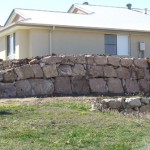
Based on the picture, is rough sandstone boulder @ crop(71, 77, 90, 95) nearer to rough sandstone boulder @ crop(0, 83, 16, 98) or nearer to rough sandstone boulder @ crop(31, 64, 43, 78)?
rough sandstone boulder @ crop(31, 64, 43, 78)

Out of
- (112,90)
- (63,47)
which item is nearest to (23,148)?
(112,90)

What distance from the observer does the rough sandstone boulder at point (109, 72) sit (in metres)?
18.5

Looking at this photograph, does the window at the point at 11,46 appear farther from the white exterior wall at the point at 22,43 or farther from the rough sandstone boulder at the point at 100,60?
the rough sandstone boulder at the point at 100,60

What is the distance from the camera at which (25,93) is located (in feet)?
55.5

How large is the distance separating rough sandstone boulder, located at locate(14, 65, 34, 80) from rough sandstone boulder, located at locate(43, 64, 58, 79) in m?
0.53

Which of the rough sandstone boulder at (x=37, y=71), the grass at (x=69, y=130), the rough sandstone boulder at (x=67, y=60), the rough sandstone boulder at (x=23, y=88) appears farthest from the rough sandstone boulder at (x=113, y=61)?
the grass at (x=69, y=130)

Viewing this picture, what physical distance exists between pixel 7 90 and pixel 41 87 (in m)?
1.28

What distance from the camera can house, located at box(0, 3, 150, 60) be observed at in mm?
23047

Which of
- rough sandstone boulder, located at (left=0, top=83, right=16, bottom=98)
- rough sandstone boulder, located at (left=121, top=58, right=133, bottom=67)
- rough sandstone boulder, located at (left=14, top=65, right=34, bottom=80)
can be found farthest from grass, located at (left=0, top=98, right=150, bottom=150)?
rough sandstone boulder, located at (left=121, top=58, right=133, bottom=67)

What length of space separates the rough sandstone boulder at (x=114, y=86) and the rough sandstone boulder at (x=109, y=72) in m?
0.15

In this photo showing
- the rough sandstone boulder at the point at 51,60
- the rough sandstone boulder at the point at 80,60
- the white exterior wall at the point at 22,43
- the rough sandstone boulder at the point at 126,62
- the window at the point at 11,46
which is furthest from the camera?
the window at the point at 11,46

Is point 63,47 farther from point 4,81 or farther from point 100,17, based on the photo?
point 4,81

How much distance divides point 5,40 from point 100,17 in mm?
5290

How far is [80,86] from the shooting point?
58.9 feet
